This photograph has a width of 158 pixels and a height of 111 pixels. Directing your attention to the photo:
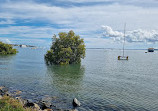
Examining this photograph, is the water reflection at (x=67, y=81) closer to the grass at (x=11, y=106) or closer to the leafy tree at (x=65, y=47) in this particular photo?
the grass at (x=11, y=106)

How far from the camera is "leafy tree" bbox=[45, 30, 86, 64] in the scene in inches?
3346

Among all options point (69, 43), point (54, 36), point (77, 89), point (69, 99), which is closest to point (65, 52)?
point (69, 43)

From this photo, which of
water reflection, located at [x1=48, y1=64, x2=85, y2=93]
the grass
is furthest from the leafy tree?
the grass

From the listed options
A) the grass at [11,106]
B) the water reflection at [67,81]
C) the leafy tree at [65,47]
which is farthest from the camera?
the leafy tree at [65,47]

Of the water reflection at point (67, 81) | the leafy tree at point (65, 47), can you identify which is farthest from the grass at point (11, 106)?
the leafy tree at point (65, 47)

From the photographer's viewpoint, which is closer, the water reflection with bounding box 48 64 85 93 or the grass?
the grass

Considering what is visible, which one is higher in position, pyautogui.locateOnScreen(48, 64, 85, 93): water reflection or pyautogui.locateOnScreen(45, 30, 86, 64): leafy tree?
pyautogui.locateOnScreen(45, 30, 86, 64): leafy tree

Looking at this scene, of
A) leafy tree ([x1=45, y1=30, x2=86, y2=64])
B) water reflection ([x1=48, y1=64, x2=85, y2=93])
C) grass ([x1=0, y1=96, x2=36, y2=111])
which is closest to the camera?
grass ([x1=0, y1=96, x2=36, y2=111])

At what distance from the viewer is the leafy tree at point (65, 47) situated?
279 feet

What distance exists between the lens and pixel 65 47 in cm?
8700

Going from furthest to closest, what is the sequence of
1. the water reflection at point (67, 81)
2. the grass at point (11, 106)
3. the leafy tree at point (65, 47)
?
the leafy tree at point (65, 47) → the water reflection at point (67, 81) → the grass at point (11, 106)

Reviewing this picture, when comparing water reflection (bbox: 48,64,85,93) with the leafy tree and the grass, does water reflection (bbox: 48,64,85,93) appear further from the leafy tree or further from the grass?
the leafy tree

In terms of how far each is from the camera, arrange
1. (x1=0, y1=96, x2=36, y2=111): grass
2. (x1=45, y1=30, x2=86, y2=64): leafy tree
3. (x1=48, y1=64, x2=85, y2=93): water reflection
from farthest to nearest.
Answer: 1. (x1=45, y1=30, x2=86, y2=64): leafy tree
2. (x1=48, y1=64, x2=85, y2=93): water reflection
3. (x1=0, y1=96, x2=36, y2=111): grass

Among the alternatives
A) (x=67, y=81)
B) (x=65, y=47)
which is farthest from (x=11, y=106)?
(x=65, y=47)
